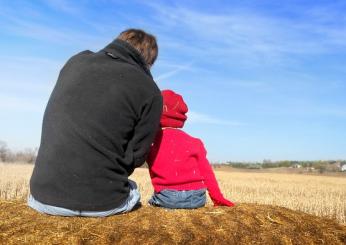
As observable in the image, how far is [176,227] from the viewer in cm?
404

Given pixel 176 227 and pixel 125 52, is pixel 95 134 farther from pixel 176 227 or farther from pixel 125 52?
pixel 176 227

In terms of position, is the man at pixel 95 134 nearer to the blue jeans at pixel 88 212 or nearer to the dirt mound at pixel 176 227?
the blue jeans at pixel 88 212

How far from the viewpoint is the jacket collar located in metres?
4.49

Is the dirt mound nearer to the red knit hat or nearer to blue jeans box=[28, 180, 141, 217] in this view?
blue jeans box=[28, 180, 141, 217]

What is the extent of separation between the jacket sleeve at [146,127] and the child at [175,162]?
0.67m

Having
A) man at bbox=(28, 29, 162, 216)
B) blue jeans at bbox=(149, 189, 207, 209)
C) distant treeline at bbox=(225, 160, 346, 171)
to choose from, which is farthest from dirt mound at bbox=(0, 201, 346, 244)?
distant treeline at bbox=(225, 160, 346, 171)

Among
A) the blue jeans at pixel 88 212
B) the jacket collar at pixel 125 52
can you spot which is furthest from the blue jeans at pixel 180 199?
the jacket collar at pixel 125 52

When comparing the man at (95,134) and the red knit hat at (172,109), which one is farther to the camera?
the red knit hat at (172,109)

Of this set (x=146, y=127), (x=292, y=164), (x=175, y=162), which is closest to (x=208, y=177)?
(x=175, y=162)

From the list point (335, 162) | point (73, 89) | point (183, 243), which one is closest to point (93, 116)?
point (73, 89)

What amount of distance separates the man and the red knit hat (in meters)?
0.68

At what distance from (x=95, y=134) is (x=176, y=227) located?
999mm

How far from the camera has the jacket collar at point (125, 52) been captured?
449cm

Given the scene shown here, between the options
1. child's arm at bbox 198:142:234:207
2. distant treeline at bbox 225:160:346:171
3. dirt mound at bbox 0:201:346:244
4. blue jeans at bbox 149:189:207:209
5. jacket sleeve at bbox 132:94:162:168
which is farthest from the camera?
distant treeline at bbox 225:160:346:171
